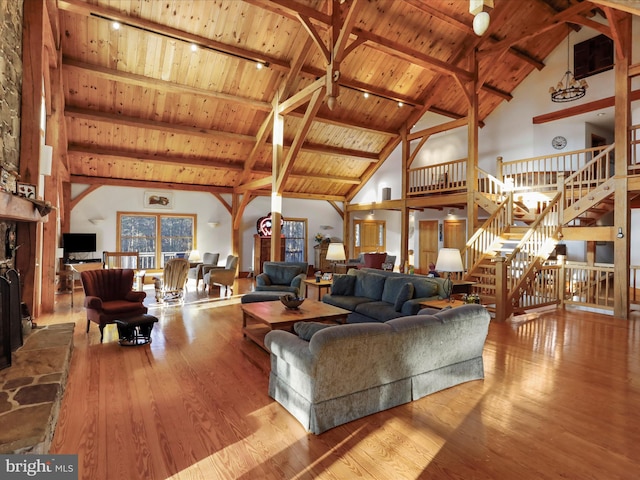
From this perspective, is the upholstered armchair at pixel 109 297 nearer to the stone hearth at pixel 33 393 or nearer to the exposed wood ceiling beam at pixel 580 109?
the stone hearth at pixel 33 393

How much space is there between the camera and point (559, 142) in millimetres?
9031

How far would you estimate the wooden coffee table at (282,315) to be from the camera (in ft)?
13.2

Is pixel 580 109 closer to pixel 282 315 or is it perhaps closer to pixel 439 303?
pixel 439 303

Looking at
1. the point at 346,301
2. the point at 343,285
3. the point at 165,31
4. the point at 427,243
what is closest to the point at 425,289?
the point at 346,301

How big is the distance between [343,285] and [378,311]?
114cm

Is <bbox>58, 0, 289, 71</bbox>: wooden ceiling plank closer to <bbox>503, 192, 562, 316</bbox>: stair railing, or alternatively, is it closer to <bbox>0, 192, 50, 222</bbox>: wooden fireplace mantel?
<bbox>0, 192, 50, 222</bbox>: wooden fireplace mantel

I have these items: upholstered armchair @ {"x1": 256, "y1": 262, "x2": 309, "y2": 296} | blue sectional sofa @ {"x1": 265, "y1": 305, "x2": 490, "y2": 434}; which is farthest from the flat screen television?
blue sectional sofa @ {"x1": 265, "y1": 305, "x2": 490, "y2": 434}

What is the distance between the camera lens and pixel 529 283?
636 cm

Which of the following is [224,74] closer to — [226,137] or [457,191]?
[226,137]

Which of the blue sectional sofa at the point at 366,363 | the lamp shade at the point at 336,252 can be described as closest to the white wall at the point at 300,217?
the lamp shade at the point at 336,252

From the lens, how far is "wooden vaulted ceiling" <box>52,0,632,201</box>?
19.9 feet

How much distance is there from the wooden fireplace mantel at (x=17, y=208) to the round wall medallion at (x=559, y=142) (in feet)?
34.6

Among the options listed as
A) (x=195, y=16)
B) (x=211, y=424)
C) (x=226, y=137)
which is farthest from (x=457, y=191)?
(x=211, y=424)

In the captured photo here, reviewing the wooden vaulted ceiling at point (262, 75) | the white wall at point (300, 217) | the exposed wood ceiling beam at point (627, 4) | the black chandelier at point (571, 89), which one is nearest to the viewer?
the exposed wood ceiling beam at point (627, 4)
